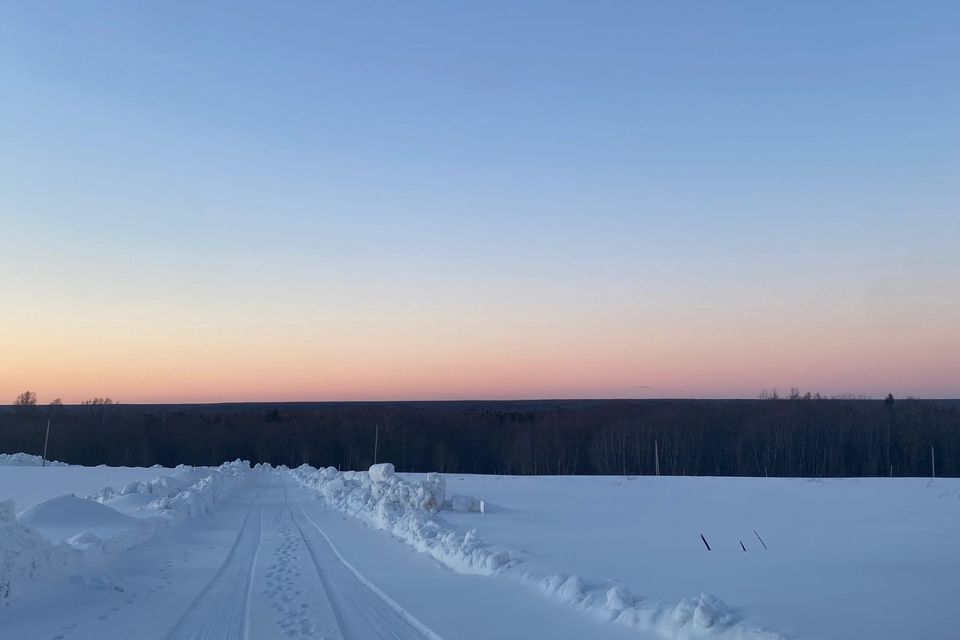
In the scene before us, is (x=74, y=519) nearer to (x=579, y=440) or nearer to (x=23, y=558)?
(x=23, y=558)

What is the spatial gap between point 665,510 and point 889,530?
864 centimetres

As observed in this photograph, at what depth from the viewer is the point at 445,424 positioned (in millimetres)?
96875

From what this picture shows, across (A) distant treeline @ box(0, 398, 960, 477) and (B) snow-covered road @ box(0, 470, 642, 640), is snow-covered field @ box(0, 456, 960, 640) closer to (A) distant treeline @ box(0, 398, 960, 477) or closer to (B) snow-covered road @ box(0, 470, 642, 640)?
(B) snow-covered road @ box(0, 470, 642, 640)

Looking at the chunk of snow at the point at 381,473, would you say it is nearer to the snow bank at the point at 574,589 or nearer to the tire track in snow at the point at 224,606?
the snow bank at the point at 574,589

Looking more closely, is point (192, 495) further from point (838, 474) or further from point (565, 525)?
point (838, 474)

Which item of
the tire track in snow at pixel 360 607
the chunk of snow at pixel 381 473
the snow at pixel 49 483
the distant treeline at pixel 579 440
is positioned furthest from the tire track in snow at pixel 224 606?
the distant treeline at pixel 579 440

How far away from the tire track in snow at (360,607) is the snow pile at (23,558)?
338cm

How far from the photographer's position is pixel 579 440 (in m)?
80.8

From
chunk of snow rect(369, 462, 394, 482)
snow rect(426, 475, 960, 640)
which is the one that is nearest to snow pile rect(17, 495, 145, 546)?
snow rect(426, 475, 960, 640)

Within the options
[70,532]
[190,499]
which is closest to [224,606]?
[70,532]

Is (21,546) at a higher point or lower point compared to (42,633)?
higher

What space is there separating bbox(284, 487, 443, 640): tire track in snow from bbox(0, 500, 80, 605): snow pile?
3.38 metres

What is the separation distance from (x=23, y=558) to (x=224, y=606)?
2483 mm

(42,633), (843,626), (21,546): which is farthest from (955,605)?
(21,546)
